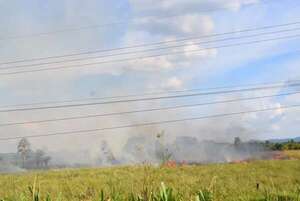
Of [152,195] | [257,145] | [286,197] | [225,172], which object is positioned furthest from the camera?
[257,145]

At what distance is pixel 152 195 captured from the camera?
472 cm

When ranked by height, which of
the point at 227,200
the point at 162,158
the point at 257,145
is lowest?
the point at 227,200

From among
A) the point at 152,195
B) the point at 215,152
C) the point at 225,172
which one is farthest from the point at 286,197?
the point at 215,152

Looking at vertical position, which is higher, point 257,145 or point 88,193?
point 257,145

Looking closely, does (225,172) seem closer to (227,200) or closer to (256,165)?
(256,165)

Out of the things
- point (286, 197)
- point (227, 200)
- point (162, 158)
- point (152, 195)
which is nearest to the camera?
point (152, 195)

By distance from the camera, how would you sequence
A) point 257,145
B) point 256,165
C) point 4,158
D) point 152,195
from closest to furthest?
1. point 152,195
2. point 256,165
3. point 257,145
4. point 4,158

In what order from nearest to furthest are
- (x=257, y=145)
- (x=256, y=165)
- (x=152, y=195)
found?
(x=152, y=195)
(x=256, y=165)
(x=257, y=145)

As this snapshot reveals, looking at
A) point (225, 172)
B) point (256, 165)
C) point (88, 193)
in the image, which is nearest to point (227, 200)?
point (88, 193)

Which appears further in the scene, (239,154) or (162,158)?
(239,154)

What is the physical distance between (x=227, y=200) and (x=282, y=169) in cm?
2134

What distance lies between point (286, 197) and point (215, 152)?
296 feet

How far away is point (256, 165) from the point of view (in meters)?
31.1

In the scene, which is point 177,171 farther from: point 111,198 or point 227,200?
point 111,198
